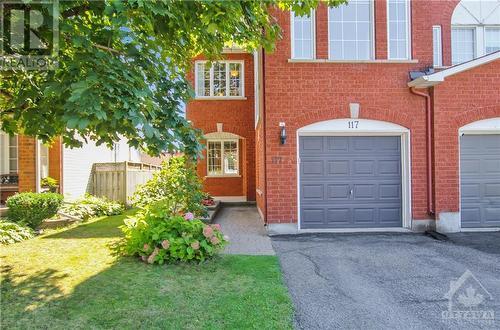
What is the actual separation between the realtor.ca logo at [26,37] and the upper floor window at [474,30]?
31.7 feet

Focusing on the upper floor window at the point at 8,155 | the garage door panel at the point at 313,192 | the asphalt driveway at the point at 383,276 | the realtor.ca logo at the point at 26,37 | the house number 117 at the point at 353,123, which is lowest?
the asphalt driveway at the point at 383,276

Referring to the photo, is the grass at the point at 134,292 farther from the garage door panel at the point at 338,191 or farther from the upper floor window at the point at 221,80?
the upper floor window at the point at 221,80

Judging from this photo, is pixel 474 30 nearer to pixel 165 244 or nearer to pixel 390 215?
pixel 390 215

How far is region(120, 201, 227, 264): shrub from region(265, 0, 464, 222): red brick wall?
8.48ft

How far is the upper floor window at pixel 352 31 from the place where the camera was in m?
8.40

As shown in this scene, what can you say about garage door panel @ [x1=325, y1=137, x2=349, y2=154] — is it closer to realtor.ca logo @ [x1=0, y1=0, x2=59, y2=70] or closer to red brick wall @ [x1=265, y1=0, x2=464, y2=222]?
red brick wall @ [x1=265, y1=0, x2=464, y2=222]

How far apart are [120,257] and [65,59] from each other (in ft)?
12.0

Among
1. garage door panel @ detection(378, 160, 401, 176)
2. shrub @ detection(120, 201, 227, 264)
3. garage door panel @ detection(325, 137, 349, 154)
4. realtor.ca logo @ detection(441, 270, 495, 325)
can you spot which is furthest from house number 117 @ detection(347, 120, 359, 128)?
shrub @ detection(120, 201, 227, 264)

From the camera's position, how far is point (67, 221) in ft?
30.4

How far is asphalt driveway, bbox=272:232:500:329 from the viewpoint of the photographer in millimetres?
3793

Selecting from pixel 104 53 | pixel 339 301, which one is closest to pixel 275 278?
pixel 339 301

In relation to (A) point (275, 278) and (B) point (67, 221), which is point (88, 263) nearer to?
(A) point (275, 278)

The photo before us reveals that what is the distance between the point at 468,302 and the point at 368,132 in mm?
4861

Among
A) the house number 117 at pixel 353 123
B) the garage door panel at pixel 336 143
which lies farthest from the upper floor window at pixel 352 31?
the garage door panel at pixel 336 143
